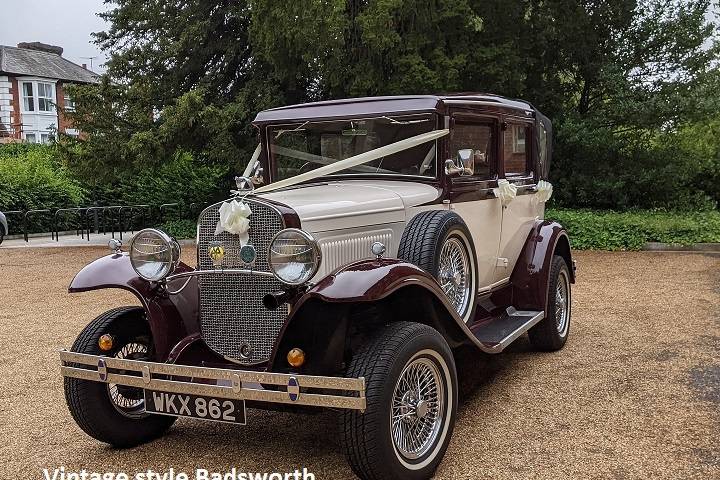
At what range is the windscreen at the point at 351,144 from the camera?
446 centimetres

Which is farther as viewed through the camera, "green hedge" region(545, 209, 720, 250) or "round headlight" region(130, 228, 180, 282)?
"green hedge" region(545, 209, 720, 250)

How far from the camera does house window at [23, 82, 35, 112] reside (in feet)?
123

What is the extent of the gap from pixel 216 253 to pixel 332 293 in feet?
2.71

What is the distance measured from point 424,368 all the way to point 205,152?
39.2 feet

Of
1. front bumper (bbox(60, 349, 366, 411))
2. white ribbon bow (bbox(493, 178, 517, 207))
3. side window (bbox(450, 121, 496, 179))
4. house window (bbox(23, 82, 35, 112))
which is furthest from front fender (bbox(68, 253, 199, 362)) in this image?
house window (bbox(23, 82, 35, 112))

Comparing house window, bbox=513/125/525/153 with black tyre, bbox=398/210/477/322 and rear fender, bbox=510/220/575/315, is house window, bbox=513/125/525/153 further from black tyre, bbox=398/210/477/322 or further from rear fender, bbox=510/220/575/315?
black tyre, bbox=398/210/477/322

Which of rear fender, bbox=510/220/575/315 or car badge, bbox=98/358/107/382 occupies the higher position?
rear fender, bbox=510/220/575/315

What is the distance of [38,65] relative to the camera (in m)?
38.5

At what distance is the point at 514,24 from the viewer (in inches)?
523

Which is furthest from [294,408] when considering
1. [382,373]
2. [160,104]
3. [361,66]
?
[160,104]

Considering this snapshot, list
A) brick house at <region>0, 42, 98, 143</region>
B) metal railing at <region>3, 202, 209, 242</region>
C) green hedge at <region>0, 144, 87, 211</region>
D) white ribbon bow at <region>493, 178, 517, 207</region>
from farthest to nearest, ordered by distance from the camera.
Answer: brick house at <region>0, 42, 98, 143</region>
metal railing at <region>3, 202, 209, 242</region>
green hedge at <region>0, 144, 87, 211</region>
white ribbon bow at <region>493, 178, 517, 207</region>

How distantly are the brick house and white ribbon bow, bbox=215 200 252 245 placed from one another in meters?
35.6

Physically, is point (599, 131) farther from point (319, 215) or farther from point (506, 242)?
point (319, 215)

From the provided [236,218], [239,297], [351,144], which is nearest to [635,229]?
[351,144]
